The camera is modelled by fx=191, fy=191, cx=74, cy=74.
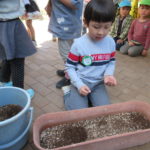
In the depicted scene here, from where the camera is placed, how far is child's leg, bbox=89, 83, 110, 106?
5.27 ft

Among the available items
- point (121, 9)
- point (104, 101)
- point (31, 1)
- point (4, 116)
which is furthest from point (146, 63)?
point (4, 116)

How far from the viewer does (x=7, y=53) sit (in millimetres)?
1535

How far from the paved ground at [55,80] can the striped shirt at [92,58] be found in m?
0.42

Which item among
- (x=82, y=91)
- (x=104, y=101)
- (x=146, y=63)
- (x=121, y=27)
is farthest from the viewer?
(x=121, y=27)

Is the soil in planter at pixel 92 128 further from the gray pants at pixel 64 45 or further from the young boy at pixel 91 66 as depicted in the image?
the gray pants at pixel 64 45

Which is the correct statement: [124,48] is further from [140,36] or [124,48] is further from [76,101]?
[76,101]

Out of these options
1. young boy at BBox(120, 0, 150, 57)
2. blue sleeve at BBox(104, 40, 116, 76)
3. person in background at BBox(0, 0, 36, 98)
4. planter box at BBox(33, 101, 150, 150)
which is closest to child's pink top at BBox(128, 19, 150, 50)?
young boy at BBox(120, 0, 150, 57)

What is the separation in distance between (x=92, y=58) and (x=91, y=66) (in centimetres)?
7

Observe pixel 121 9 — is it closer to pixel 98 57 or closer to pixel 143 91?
pixel 143 91

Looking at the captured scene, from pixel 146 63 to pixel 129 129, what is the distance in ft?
5.13

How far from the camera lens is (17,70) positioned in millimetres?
1718

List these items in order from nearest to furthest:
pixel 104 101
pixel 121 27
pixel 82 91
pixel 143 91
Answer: pixel 82 91 → pixel 104 101 → pixel 143 91 → pixel 121 27

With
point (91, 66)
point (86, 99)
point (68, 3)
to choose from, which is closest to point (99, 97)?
point (86, 99)

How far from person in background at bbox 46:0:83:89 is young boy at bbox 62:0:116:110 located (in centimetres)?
39
